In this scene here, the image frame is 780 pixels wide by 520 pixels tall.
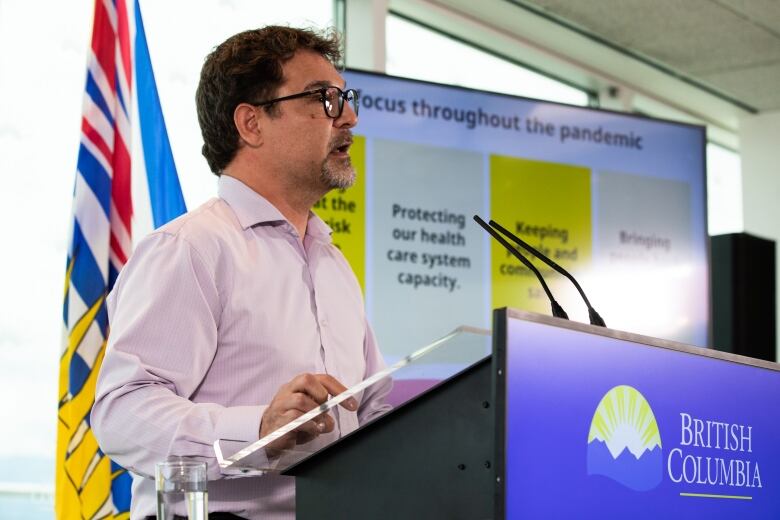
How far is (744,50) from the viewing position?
644 cm

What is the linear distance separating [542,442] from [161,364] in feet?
2.51

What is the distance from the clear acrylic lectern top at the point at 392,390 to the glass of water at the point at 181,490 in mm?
35

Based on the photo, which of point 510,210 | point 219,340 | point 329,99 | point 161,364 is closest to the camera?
point 161,364

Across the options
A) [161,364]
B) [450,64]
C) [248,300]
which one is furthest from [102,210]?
[450,64]

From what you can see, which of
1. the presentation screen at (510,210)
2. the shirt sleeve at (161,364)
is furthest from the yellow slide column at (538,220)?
the shirt sleeve at (161,364)

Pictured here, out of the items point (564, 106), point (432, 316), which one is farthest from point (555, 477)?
point (564, 106)

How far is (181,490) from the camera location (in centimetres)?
132

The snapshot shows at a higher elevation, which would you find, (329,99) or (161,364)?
(329,99)

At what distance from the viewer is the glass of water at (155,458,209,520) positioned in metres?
1.32

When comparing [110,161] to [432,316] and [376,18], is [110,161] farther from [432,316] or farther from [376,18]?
[376,18]

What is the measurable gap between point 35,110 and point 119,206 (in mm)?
617

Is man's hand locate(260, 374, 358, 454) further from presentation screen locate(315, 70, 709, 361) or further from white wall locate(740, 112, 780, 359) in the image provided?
white wall locate(740, 112, 780, 359)

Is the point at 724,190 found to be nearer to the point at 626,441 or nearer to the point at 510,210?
the point at 510,210

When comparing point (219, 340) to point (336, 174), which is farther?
point (336, 174)
